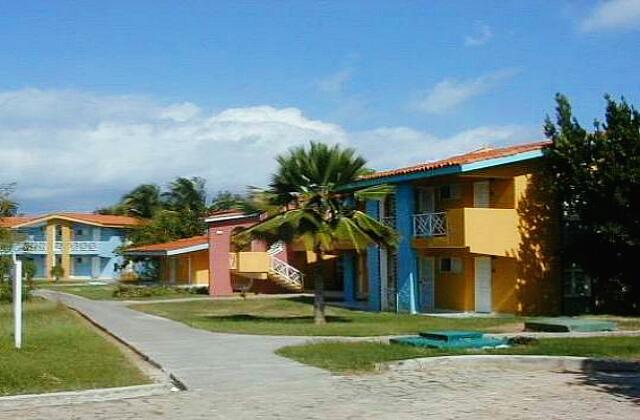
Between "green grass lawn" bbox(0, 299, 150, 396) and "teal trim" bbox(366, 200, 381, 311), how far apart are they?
13042mm

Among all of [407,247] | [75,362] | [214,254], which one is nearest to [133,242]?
[214,254]

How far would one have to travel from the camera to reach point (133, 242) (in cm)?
6794

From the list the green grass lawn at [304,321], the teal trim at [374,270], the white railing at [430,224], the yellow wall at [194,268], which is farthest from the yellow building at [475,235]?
the yellow wall at [194,268]

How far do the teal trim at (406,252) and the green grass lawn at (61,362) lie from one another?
39.2 feet

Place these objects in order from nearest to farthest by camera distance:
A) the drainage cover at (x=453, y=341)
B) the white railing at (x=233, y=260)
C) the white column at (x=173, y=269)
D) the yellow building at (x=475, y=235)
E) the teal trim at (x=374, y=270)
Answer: the drainage cover at (x=453, y=341), the yellow building at (x=475, y=235), the teal trim at (x=374, y=270), the white railing at (x=233, y=260), the white column at (x=173, y=269)

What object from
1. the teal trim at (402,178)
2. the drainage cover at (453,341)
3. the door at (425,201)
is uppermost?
the teal trim at (402,178)

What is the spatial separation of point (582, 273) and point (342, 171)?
A: 10.6 metres

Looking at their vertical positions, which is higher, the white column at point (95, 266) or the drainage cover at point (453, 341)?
the white column at point (95, 266)

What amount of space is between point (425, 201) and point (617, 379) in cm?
1975

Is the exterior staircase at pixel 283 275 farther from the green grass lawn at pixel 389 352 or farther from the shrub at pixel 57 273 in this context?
the shrub at pixel 57 273

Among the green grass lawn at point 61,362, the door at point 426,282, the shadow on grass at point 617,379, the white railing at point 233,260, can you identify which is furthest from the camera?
the white railing at point 233,260

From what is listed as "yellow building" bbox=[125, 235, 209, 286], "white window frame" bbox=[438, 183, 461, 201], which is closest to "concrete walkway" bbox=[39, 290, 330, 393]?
"white window frame" bbox=[438, 183, 461, 201]

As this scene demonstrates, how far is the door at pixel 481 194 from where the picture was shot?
99.6ft

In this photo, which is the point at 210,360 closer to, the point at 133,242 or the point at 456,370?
the point at 456,370
